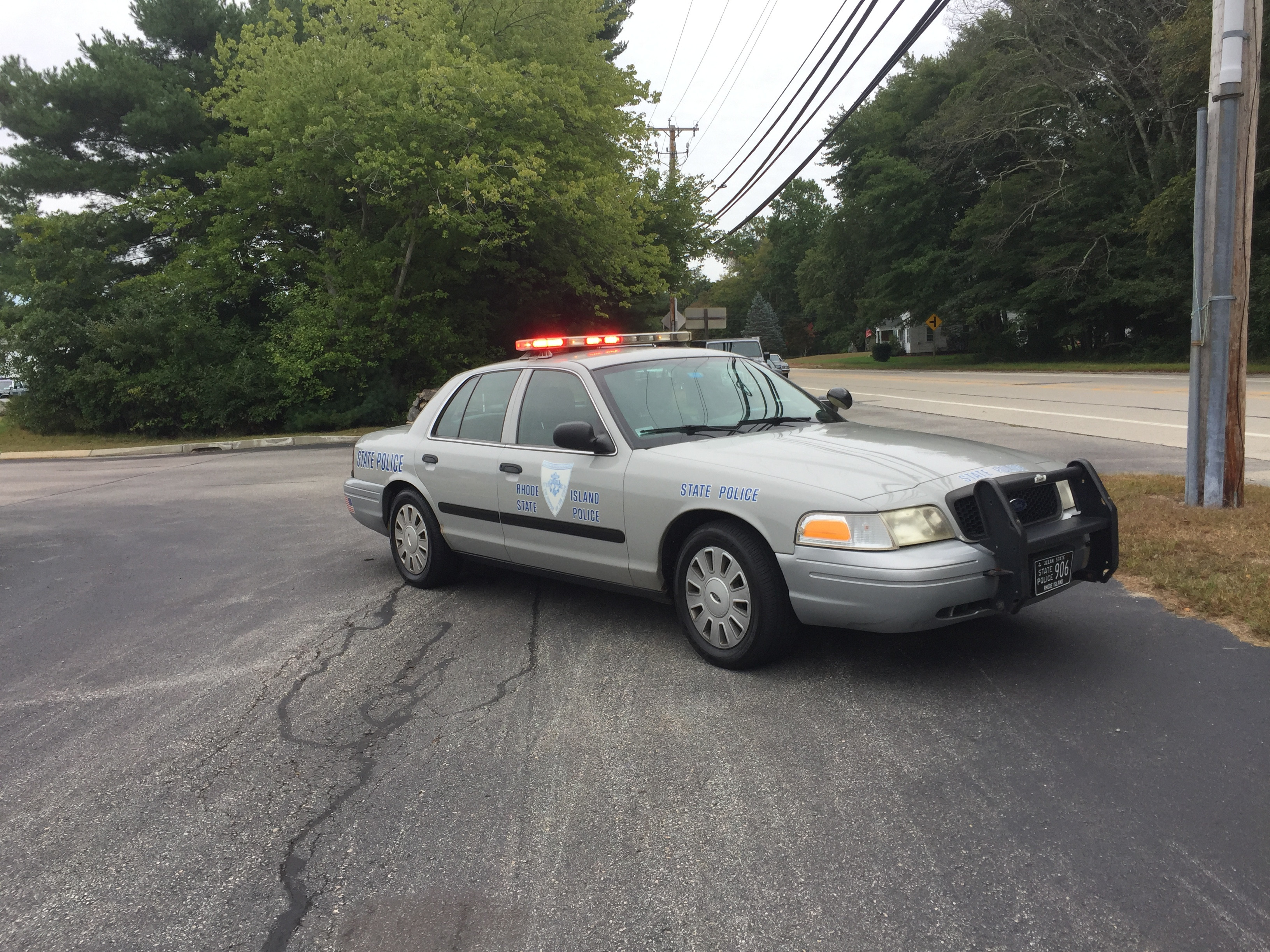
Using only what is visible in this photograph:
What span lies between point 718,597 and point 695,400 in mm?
1370

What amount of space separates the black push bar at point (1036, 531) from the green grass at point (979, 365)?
91.2 ft

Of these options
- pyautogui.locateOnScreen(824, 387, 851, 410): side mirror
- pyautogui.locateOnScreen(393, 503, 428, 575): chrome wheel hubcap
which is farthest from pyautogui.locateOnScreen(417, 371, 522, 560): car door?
pyautogui.locateOnScreen(824, 387, 851, 410): side mirror

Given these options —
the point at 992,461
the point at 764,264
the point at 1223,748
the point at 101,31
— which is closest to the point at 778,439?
the point at 992,461

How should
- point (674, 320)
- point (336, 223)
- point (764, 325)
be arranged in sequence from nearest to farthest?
point (336, 223) < point (674, 320) < point (764, 325)

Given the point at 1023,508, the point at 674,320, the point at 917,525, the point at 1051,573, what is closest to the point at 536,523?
the point at 917,525

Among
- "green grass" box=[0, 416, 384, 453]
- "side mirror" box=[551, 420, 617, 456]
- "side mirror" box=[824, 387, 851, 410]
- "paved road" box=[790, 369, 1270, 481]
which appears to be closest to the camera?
"side mirror" box=[551, 420, 617, 456]

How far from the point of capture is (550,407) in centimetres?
592

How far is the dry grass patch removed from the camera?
17.6 ft

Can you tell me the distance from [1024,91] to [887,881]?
46621 millimetres

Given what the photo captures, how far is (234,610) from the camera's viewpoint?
6602 mm

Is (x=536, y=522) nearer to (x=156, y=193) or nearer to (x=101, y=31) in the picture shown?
(x=156, y=193)

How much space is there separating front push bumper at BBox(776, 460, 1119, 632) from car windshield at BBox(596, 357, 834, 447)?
1230 mm

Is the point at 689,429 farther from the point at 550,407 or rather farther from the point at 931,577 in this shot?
the point at 931,577

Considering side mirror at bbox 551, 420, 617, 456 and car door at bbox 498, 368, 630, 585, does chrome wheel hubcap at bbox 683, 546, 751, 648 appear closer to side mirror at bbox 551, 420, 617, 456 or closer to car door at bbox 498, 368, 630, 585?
car door at bbox 498, 368, 630, 585
